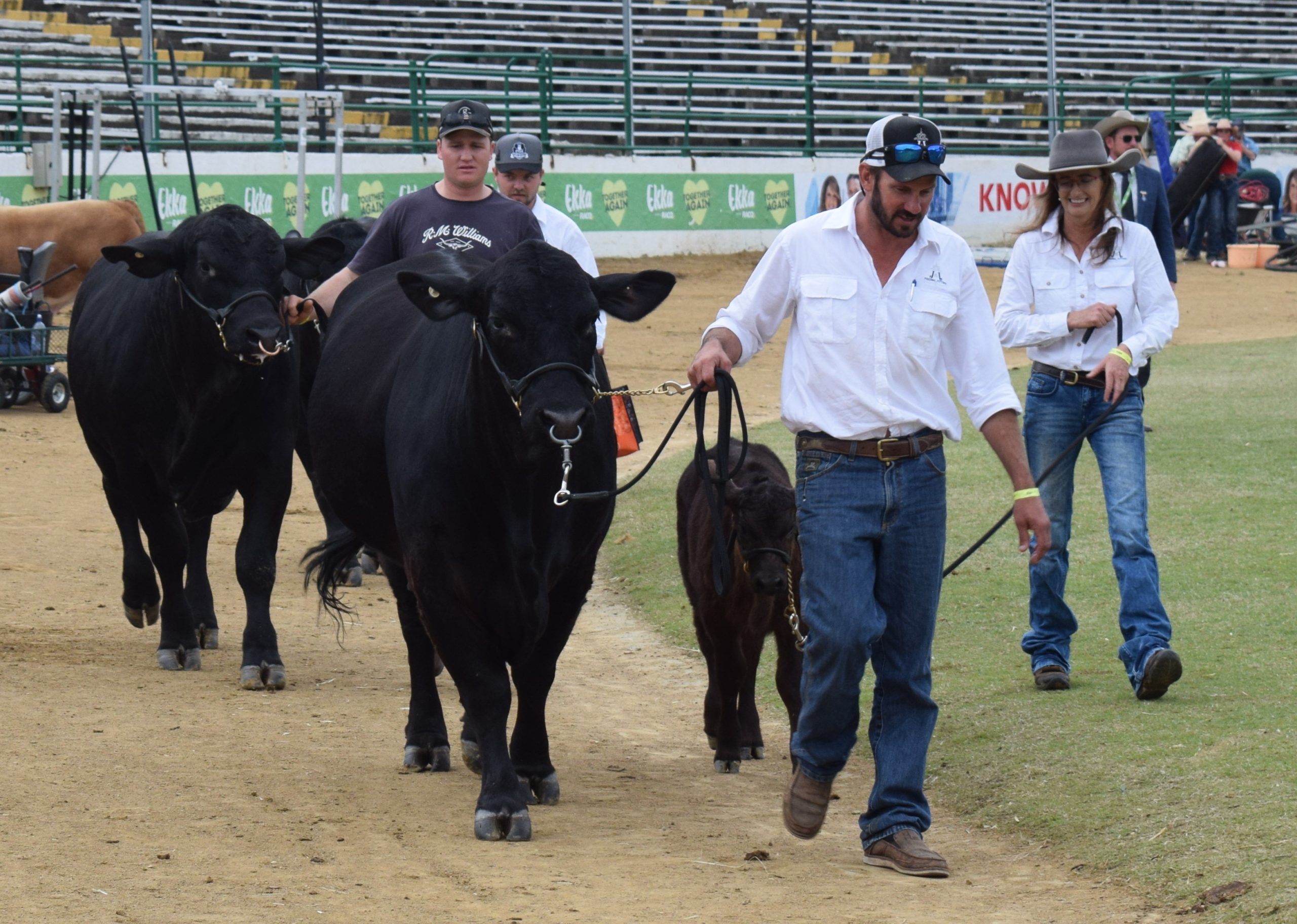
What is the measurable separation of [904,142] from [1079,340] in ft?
7.33

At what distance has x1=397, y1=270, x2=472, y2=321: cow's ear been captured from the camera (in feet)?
18.2

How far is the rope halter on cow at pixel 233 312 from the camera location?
748 cm

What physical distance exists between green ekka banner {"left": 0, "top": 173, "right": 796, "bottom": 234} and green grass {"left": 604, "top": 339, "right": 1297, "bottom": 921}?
10021 millimetres

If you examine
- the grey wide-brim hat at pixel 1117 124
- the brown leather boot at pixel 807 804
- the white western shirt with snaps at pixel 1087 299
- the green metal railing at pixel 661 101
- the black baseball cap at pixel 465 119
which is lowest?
the brown leather boot at pixel 807 804

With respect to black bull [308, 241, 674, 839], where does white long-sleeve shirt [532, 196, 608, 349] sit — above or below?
above

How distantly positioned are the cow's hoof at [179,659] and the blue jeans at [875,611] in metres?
3.93

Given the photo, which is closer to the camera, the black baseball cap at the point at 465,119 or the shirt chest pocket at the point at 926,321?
the shirt chest pocket at the point at 926,321

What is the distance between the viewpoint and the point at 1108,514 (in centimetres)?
691

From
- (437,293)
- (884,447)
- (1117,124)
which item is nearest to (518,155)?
(1117,124)

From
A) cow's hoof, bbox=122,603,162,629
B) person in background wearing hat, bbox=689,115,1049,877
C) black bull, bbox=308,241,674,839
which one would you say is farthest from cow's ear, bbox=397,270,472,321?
cow's hoof, bbox=122,603,162,629

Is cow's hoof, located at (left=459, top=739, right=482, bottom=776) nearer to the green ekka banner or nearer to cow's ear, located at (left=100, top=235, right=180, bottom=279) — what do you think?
cow's ear, located at (left=100, top=235, right=180, bottom=279)

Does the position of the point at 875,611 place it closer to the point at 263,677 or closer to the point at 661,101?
the point at 263,677

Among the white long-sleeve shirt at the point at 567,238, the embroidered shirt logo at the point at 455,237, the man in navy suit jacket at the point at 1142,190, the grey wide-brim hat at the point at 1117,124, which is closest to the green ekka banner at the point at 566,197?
the man in navy suit jacket at the point at 1142,190

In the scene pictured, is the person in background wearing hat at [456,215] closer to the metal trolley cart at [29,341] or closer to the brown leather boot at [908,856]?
the brown leather boot at [908,856]
